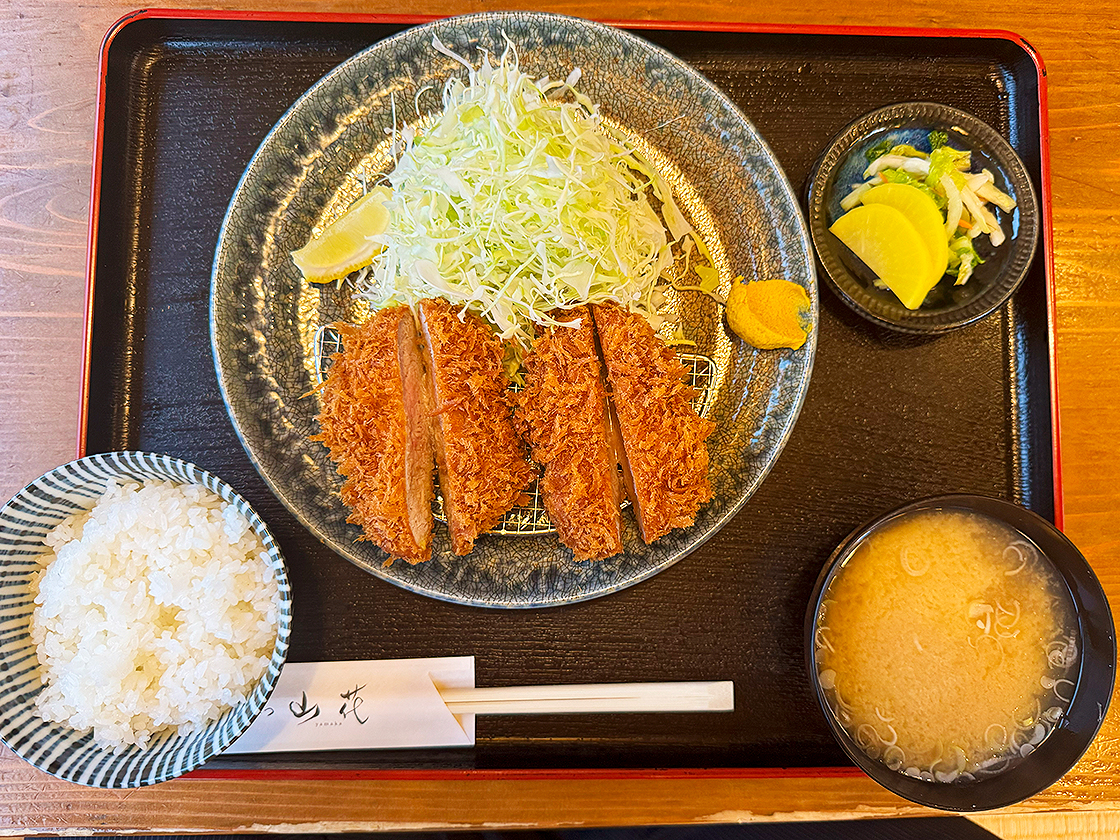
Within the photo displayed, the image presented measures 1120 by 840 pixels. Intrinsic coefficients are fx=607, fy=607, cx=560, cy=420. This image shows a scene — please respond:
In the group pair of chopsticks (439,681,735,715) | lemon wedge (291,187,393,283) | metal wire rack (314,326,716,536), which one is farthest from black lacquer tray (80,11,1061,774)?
lemon wedge (291,187,393,283)

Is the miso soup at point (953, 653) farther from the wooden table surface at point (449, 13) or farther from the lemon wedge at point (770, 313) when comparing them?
the lemon wedge at point (770, 313)

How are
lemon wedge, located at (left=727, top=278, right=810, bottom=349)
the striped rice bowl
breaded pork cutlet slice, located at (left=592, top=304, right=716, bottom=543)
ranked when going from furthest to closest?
1. lemon wedge, located at (left=727, top=278, right=810, bottom=349)
2. breaded pork cutlet slice, located at (left=592, top=304, right=716, bottom=543)
3. the striped rice bowl

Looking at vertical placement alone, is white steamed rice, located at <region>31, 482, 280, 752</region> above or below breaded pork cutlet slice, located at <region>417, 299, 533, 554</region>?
below

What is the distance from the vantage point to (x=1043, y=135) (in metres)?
1.93

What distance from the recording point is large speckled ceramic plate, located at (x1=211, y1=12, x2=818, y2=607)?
1741 mm

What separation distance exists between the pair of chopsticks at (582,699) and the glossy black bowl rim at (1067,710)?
1.14 feet

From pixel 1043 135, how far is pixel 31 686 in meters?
3.36

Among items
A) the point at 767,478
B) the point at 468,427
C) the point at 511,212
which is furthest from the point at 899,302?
the point at 468,427

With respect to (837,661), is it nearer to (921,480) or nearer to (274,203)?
(921,480)

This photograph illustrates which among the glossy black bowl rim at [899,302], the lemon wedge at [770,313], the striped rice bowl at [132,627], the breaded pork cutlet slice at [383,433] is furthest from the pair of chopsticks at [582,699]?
the glossy black bowl rim at [899,302]

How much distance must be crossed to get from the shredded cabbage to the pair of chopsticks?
105 cm

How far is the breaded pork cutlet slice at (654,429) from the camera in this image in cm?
166

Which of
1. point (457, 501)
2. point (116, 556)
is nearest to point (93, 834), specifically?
point (116, 556)

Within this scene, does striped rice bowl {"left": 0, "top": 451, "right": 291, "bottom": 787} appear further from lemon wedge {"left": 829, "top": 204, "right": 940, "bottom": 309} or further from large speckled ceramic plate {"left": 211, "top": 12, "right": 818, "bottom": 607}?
lemon wedge {"left": 829, "top": 204, "right": 940, "bottom": 309}
